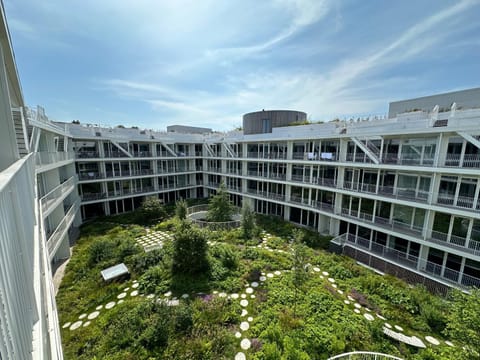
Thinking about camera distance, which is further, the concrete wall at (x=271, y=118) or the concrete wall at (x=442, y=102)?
the concrete wall at (x=271, y=118)

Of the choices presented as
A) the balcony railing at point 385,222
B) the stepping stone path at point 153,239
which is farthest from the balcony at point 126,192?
the balcony railing at point 385,222

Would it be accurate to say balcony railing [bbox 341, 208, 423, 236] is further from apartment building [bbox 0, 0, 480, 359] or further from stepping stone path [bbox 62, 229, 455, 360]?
stepping stone path [bbox 62, 229, 455, 360]

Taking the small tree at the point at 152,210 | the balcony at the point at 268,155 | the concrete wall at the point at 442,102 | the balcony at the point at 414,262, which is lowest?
the balcony at the point at 414,262

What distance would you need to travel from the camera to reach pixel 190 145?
32531mm

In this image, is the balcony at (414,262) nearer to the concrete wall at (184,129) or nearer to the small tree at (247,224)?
the small tree at (247,224)

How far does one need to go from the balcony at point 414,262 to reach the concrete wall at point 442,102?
12.2 m

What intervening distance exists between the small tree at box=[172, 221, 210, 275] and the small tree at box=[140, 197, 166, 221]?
10.4 meters

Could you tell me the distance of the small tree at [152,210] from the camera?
2247 cm

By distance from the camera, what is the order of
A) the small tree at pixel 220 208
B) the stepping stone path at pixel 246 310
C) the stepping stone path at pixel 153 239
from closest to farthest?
the stepping stone path at pixel 246 310, the stepping stone path at pixel 153 239, the small tree at pixel 220 208

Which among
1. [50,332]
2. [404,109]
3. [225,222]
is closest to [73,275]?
[225,222]

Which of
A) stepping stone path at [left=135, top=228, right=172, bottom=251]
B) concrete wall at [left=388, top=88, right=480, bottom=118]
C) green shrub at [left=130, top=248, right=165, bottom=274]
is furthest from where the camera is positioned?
stepping stone path at [left=135, top=228, right=172, bottom=251]

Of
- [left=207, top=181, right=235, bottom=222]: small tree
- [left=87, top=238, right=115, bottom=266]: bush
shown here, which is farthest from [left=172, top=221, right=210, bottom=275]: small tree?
[left=207, top=181, right=235, bottom=222]: small tree

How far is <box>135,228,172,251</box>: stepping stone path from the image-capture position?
17.0 meters

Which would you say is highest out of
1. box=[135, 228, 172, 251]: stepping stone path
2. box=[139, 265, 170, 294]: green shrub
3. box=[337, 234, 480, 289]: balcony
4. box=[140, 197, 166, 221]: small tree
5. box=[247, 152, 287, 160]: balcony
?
box=[247, 152, 287, 160]: balcony
